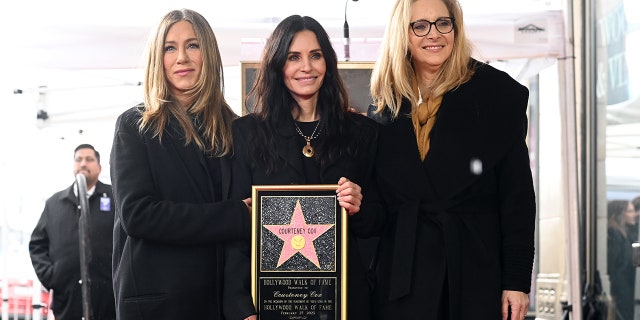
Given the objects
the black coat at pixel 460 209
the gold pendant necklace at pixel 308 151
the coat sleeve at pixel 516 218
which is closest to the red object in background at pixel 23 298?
the gold pendant necklace at pixel 308 151

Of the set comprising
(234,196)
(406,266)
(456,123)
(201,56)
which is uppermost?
(201,56)

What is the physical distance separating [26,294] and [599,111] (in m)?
6.24

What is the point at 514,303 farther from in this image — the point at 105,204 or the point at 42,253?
the point at 42,253

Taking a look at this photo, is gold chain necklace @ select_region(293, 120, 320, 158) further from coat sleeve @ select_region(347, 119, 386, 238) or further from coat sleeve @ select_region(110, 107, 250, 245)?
coat sleeve @ select_region(110, 107, 250, 245)

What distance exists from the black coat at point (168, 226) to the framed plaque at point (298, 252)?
0.15m

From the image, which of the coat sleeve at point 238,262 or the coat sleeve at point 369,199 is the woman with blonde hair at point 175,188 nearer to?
the coat sleeve at point 238,262

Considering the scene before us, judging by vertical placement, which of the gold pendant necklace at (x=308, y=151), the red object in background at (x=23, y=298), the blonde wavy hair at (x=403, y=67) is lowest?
the red object in background at (x=23, y=298)

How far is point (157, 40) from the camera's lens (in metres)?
4.25

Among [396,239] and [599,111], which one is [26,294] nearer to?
[599,111]

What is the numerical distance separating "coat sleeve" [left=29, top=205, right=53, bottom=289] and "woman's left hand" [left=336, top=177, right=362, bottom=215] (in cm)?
656

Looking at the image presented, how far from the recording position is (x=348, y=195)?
3.79 meters

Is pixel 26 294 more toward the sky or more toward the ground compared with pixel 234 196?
more toward the ground

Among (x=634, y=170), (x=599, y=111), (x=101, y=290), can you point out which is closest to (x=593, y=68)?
(x=599, y=111)

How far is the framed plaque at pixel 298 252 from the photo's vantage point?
12.4 ft
